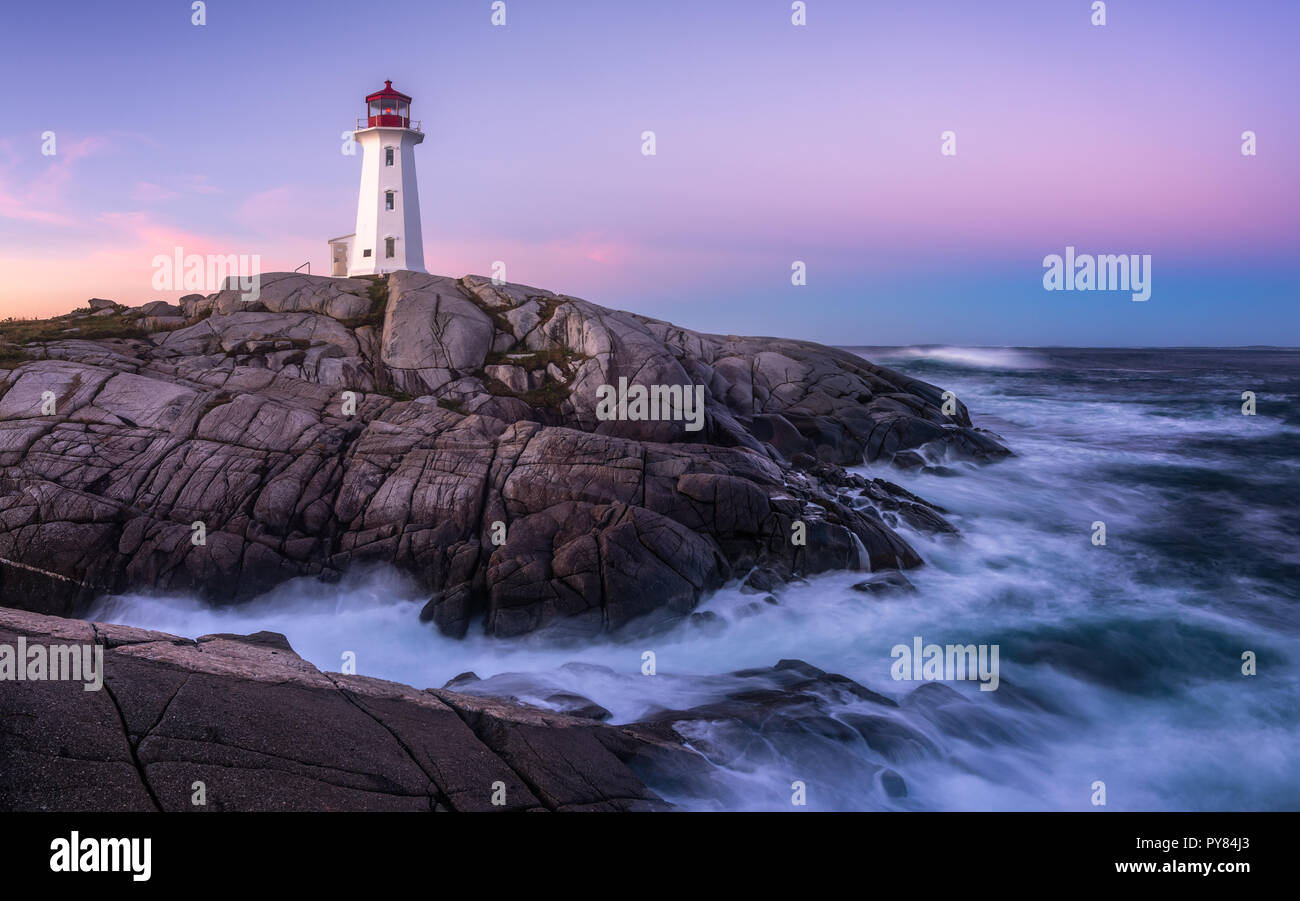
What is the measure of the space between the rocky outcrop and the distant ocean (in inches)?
34.4

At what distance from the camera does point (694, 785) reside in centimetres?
996

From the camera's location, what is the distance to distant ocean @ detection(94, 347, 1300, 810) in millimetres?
11969

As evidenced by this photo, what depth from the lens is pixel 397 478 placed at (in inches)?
730

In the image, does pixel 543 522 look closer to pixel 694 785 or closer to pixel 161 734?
pixel 694 785

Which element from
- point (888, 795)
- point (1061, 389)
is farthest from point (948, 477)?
point (1061, 389)

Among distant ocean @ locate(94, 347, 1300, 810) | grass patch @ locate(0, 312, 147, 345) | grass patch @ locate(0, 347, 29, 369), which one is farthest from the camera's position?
grass patch @ locate(0, 312, 147, 345)

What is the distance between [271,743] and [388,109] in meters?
38.1

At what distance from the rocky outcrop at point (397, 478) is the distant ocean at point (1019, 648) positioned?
2.87 feet
